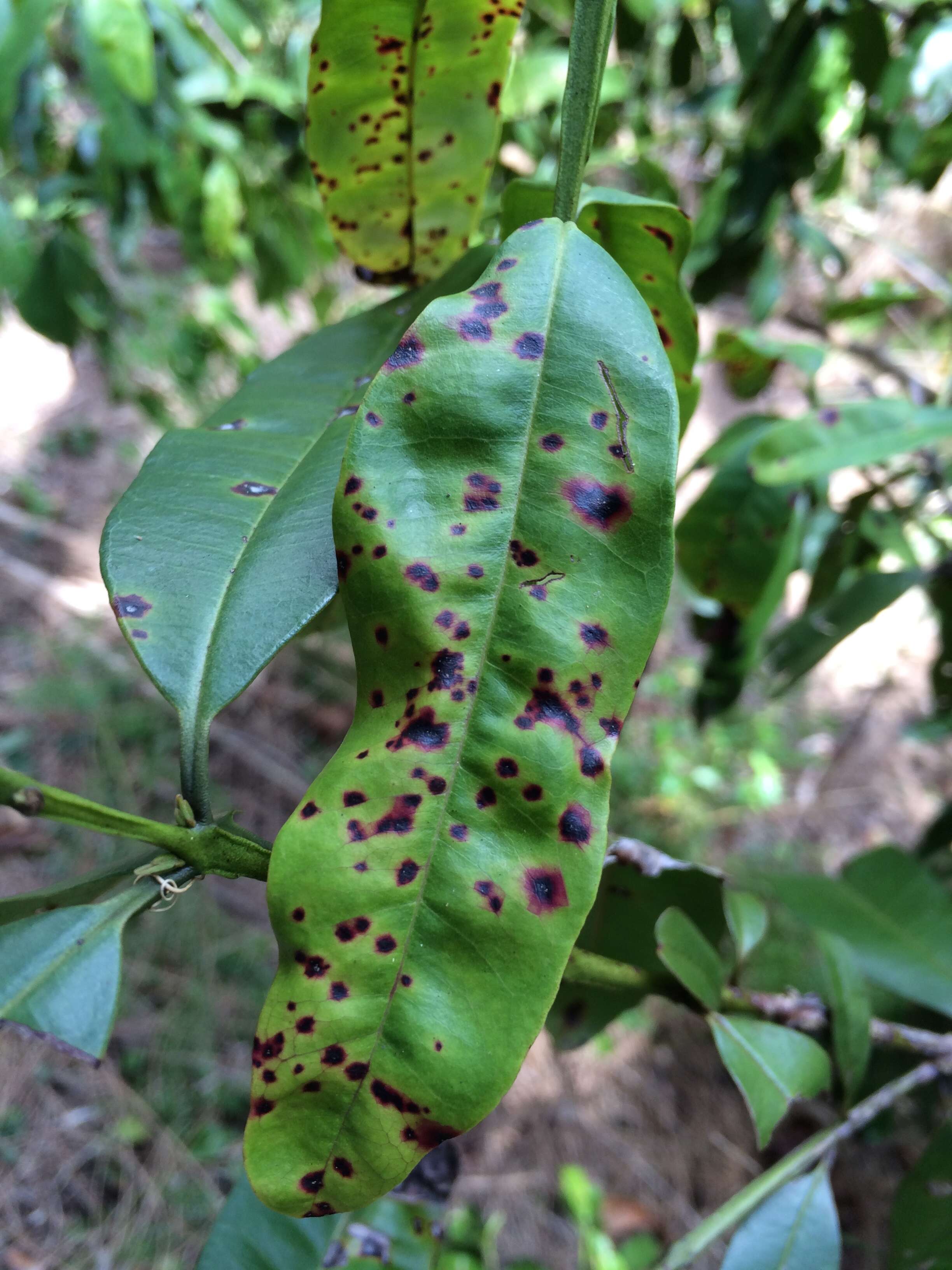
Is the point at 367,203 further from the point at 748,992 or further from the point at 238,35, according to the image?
the point at 238,35

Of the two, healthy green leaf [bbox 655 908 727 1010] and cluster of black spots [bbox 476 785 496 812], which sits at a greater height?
cluster of black spots [bbox 476 785 496 812]

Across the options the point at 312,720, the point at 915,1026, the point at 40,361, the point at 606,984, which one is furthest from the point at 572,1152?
the point at 40,361

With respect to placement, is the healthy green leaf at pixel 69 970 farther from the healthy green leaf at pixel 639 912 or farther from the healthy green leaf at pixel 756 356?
the healthy green leaf at pixel 756 356

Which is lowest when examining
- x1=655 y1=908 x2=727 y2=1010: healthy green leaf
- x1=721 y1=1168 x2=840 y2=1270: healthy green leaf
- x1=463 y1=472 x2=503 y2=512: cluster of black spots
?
x1=721 y1=1168 x2=840 y2=1270: healthy green leaf

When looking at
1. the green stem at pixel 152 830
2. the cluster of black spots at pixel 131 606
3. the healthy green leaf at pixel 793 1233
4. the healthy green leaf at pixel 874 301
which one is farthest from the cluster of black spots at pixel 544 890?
the healthy green leaf at pixel 874 301

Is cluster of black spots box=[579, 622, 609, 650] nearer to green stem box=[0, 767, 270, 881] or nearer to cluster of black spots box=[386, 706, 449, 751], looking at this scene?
cluster of black spots box=[386, 706, 449, 751]

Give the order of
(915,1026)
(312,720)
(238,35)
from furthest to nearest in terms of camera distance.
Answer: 1. (312,720)
2. (238,35)
3. (915,1026)

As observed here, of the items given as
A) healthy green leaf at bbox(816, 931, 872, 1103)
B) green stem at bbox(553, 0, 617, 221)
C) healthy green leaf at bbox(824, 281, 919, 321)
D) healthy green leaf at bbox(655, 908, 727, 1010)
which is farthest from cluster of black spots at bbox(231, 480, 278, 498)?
healthy green leaf at bbox(824, 281, 919, 321)
